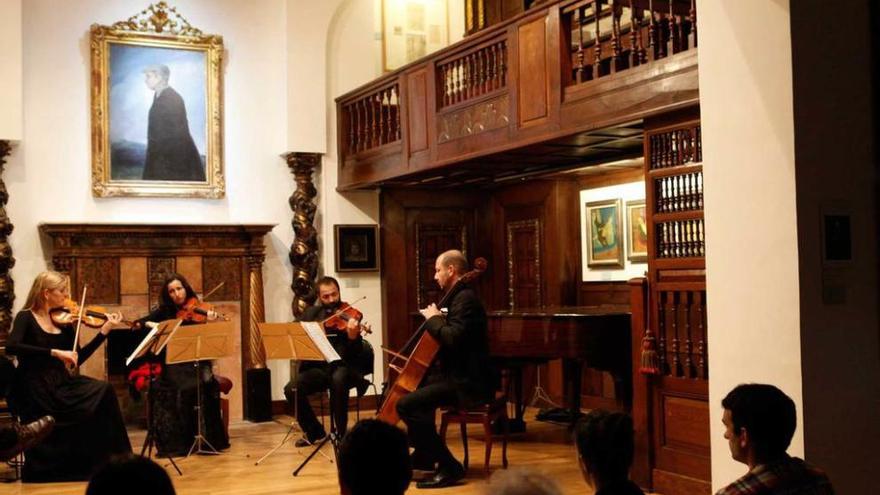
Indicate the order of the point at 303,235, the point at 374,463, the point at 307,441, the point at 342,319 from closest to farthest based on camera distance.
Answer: the point at 374,463 → the point at 342,319 → the point at 307,441 → the point at 303,235

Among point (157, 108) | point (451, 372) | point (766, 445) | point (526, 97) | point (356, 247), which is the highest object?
point (157, 108)

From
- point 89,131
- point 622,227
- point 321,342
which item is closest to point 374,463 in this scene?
point 321,342

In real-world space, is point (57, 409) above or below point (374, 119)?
below

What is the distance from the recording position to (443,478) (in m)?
6.50

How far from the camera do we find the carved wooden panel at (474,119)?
7.72 m

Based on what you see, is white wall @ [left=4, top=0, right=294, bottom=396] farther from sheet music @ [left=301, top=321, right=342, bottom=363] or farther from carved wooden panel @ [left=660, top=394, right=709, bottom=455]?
carved wooden panel @ [left=660, top=394, right=709, bottom=455]

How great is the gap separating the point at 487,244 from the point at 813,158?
685 centimetres

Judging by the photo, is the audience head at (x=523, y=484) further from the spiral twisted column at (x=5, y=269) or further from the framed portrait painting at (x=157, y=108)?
the framed portrait painting at (x=157, y=108)

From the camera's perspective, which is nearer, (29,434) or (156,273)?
(29,434)

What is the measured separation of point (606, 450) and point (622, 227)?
7152mm

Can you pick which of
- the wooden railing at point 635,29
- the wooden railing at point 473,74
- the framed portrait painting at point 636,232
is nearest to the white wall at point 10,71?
the wooden railing at point 473,74

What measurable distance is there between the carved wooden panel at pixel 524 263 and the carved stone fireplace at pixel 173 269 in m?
2.66

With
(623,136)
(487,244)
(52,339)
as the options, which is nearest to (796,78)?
(623,136)

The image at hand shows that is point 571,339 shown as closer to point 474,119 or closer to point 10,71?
point 474,119
